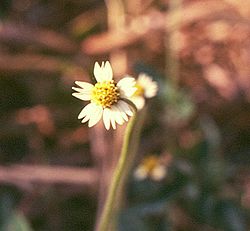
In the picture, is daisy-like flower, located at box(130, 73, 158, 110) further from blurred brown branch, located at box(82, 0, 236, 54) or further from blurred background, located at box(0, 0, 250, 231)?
blurred brown branch, located at box(82, 0, 236, 54)

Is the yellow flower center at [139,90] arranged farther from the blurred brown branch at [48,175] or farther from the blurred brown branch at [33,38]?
the blurred brown branch at [33,38]

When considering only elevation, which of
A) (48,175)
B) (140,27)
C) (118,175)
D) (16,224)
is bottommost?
(118,175)

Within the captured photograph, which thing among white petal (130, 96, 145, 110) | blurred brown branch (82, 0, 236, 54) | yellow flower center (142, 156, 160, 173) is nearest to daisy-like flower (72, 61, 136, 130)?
white petal (130, 96, 145, 110)

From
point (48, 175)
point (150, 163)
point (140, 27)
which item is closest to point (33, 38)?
point (140, 27)

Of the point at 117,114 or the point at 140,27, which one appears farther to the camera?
the point at 140,27

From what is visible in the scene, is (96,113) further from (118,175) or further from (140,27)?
(140,27)

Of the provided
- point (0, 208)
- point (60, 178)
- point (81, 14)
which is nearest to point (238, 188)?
point (60, 178)

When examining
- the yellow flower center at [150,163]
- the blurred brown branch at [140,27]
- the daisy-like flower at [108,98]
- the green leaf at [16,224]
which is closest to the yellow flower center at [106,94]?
the daisy-like flower at [108,98]
